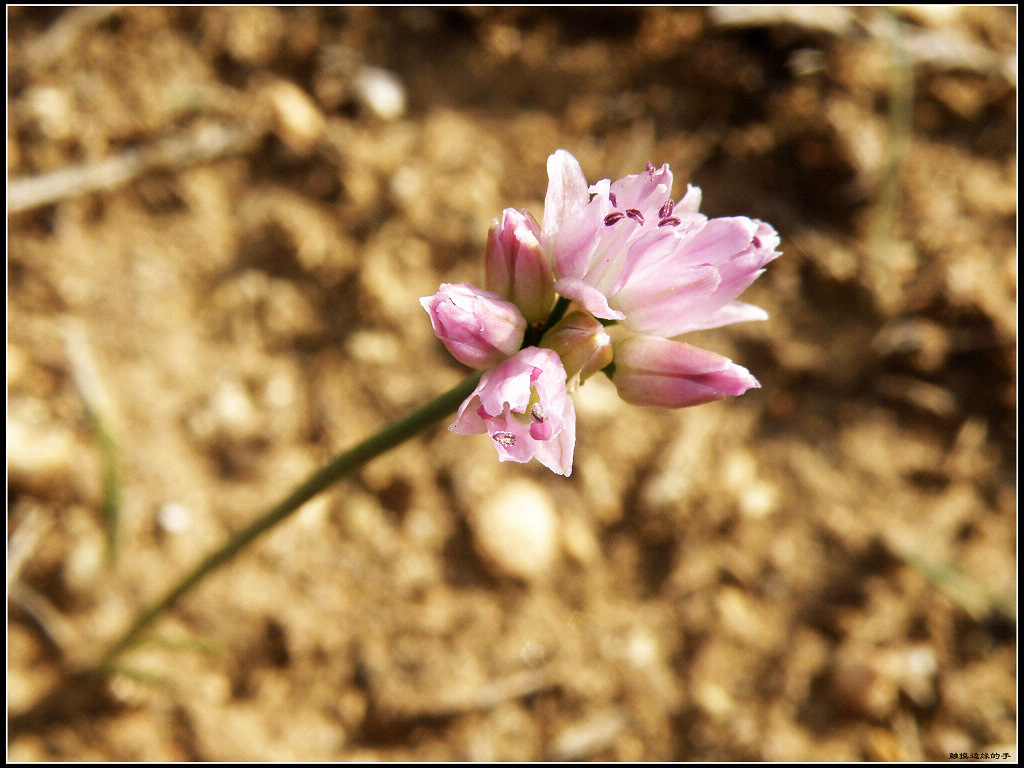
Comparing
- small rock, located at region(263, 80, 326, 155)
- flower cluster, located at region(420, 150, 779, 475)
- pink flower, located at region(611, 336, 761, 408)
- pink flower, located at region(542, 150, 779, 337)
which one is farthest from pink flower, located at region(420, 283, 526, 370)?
small rock, located at region(263, 80, 326, 155)

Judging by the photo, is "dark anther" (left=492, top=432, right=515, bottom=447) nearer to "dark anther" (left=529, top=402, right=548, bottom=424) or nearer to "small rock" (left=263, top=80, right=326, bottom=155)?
"dark anther" (left=529, top=402, right=548, bottom=424)

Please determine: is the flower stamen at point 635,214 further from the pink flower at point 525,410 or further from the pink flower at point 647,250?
the pink flower at point 525,410

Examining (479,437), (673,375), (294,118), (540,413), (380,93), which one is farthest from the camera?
(380,93)

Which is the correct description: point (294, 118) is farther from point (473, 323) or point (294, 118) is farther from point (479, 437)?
point (473, 323)

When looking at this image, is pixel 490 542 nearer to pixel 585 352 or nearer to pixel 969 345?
pixel 585 352

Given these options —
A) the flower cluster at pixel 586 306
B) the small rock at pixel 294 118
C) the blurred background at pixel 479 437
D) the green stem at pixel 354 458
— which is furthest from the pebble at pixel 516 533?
the small rock at pixel 294 118

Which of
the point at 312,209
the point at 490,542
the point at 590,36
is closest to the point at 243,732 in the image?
the point at 490,542

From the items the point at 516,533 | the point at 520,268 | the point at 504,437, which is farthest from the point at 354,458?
the point at 516,533
